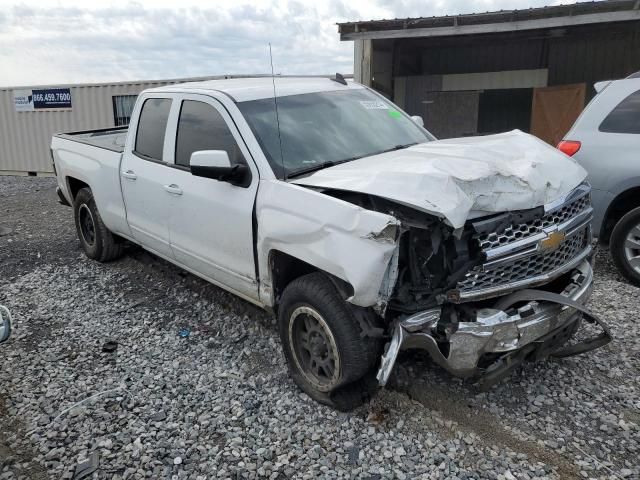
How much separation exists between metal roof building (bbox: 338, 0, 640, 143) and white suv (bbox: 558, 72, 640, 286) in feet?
20.2

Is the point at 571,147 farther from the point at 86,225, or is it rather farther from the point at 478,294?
the point at 86,225

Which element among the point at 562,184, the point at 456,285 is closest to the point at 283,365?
the point at 456,285

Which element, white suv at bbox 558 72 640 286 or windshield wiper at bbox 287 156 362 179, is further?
white suv at bbox 558 72 640 286

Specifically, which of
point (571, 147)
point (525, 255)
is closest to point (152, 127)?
point (525, 255)

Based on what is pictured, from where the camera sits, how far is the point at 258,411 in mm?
3439

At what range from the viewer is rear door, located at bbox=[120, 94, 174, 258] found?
4602 mm

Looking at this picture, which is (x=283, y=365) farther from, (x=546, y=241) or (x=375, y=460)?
(x=546, y=241)

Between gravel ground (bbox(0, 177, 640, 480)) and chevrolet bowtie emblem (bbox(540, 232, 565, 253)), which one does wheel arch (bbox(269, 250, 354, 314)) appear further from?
chevrolet bowtie emblem (bbox(540, 232, 565, 253))

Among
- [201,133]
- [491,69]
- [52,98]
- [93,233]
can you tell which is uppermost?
[491,69]

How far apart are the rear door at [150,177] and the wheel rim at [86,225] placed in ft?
4.62

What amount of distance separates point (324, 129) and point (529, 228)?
5.62ft

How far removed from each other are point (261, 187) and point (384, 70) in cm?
1173

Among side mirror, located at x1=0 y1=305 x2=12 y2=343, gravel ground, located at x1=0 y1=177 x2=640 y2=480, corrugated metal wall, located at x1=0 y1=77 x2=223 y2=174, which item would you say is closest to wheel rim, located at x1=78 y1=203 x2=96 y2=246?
gravel ground, located at x1=0 y1=177 x2=640 y2=480

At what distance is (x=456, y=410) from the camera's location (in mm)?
3342
